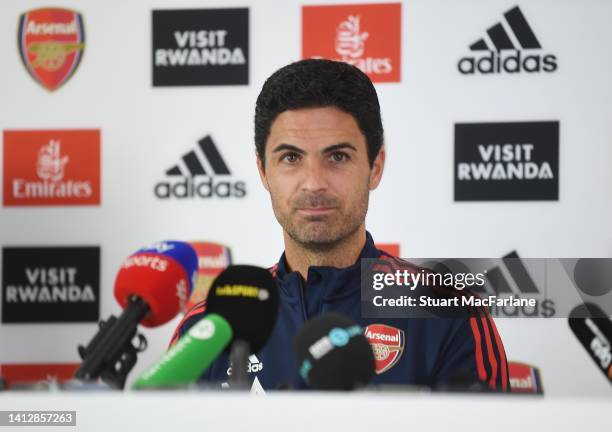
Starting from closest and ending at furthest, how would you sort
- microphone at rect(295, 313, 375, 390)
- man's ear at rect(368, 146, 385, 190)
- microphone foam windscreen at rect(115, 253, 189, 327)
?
microphone at rect(295, 313, 375, 390)
microphone foam windscreen at rect(115, 253, 189, 327)
man's ear at rect(368, 146, 385, 190)

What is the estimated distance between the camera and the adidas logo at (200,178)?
2279 mm

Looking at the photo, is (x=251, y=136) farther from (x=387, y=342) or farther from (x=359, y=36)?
(x=387, y=342)

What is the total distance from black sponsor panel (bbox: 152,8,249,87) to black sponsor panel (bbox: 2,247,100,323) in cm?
67

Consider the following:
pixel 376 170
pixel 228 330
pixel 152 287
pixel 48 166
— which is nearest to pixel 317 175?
pixel 376 170

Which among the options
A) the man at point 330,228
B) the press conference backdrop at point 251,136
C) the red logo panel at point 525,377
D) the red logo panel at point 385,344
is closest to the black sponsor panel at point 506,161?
the press conference backdrop at point 251,136

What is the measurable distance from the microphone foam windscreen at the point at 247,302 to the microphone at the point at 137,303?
2.8 inches

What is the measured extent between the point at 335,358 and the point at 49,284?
1984 millimetres

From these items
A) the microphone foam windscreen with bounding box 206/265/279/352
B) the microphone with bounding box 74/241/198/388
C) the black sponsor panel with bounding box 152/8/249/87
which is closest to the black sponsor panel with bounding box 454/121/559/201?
the black sponsor panel with bounding box 152/8/249/87

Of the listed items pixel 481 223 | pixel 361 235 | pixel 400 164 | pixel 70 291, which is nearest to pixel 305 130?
pixel 361 235

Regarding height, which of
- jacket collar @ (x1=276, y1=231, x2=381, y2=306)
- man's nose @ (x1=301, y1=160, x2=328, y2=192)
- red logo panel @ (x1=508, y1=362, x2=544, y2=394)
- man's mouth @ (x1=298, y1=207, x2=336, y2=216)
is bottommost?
red logo panel @ (x1=508, y1=362, x2=544, y2=394)

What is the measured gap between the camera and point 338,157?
4.97ft

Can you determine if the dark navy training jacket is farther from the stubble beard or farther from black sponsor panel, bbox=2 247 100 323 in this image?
black sponsor panel, bbox=2 247 100 323

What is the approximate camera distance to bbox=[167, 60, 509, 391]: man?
1344 millimetres

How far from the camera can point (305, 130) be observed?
4.96 ft
